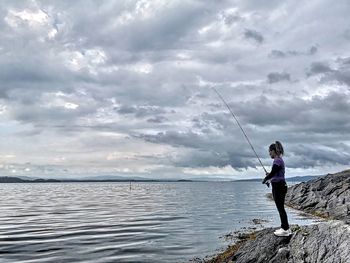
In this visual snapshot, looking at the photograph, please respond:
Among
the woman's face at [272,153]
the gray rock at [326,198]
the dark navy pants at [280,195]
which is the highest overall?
the woman's face at [272,153]

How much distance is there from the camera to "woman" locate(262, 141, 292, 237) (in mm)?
14992

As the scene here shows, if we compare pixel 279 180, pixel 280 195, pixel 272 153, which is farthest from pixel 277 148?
pixel 280 195

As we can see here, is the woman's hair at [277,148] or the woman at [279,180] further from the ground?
the woman's hair at [277,148]

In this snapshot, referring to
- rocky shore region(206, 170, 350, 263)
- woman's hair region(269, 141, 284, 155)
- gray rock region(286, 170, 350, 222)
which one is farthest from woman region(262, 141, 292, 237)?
gray rock region(286, 170, 350, 222)

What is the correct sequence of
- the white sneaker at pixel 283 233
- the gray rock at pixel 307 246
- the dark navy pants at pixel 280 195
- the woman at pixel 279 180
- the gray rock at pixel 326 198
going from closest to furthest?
the gray rock at pixel 307 246
the woman at pixel 279 180
the dark navy pants at pixel 280 195
the white sneaker at pixel 283 233
the gray rock at pixel 326 198

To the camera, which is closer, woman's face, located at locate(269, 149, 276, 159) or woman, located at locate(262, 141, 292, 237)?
woman, located at locate(262, 141, 292, 237)

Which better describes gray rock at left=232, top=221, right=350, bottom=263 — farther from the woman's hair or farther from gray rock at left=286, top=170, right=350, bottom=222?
gray rock at left=286, top=170, right=350, bottom=222

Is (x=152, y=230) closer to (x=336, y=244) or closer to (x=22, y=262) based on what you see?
(x=22, y=262)

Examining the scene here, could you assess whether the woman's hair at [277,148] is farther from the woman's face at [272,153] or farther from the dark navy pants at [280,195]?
the dark navy pants at [280,195]

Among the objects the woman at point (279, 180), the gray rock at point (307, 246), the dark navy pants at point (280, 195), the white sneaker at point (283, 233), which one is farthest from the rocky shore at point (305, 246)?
the dark navy pants at point (280, 195)

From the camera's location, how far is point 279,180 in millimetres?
15055

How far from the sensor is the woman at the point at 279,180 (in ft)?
49.2

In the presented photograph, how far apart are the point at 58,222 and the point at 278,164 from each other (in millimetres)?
33217

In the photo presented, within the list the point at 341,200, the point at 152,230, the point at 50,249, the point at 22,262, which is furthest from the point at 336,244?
the point at 341,200
